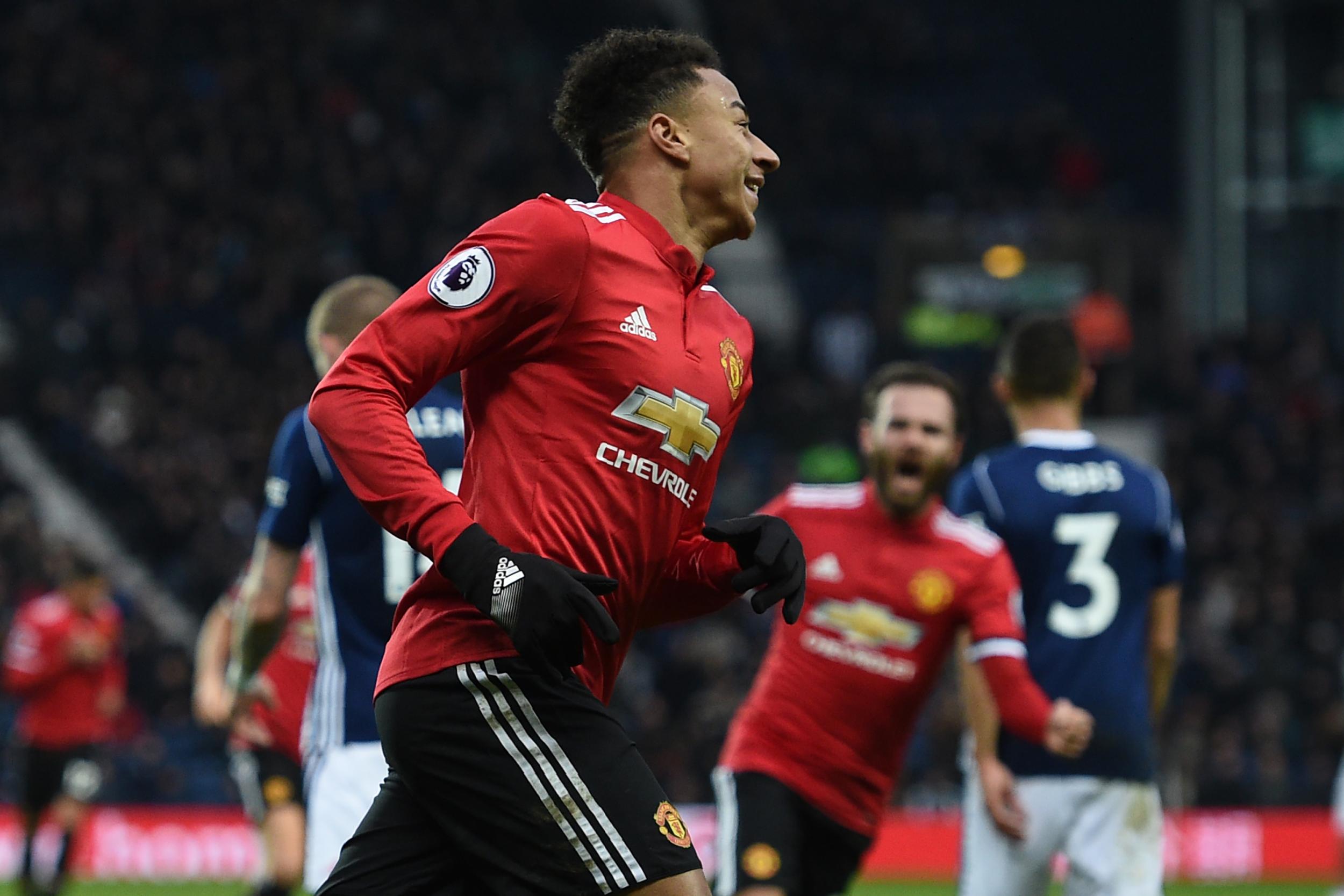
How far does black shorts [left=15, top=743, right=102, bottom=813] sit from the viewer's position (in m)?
12.1

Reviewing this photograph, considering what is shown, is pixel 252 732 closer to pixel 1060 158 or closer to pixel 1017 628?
pixel 1017 628

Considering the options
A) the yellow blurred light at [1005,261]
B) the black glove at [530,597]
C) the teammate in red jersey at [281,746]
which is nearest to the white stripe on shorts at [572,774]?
the black glove at [530,597]

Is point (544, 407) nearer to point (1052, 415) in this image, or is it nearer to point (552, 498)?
point (552, 498)

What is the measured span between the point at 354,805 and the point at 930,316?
14481mm

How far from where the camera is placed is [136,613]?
17578 mm

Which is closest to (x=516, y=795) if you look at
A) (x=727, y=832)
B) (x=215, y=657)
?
(x=727, y=832)

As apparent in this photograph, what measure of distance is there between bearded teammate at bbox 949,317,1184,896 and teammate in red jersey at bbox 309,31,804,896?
2.26m

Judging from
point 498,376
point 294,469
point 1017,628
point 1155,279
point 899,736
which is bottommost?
point 1155,279

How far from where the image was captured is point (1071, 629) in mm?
5539

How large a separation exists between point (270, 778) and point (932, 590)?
3195 mm

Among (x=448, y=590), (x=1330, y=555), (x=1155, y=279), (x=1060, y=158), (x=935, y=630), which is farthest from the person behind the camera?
(x=1060, y=158)

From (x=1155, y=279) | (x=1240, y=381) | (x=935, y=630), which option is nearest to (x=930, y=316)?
(x=1155, y=279)

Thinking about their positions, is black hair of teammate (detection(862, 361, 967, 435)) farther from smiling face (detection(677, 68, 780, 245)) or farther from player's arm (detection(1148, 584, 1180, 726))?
smiling face (detection(677, 68, 780, 245))

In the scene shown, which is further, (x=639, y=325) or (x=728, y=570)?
(x=728, y=570)
